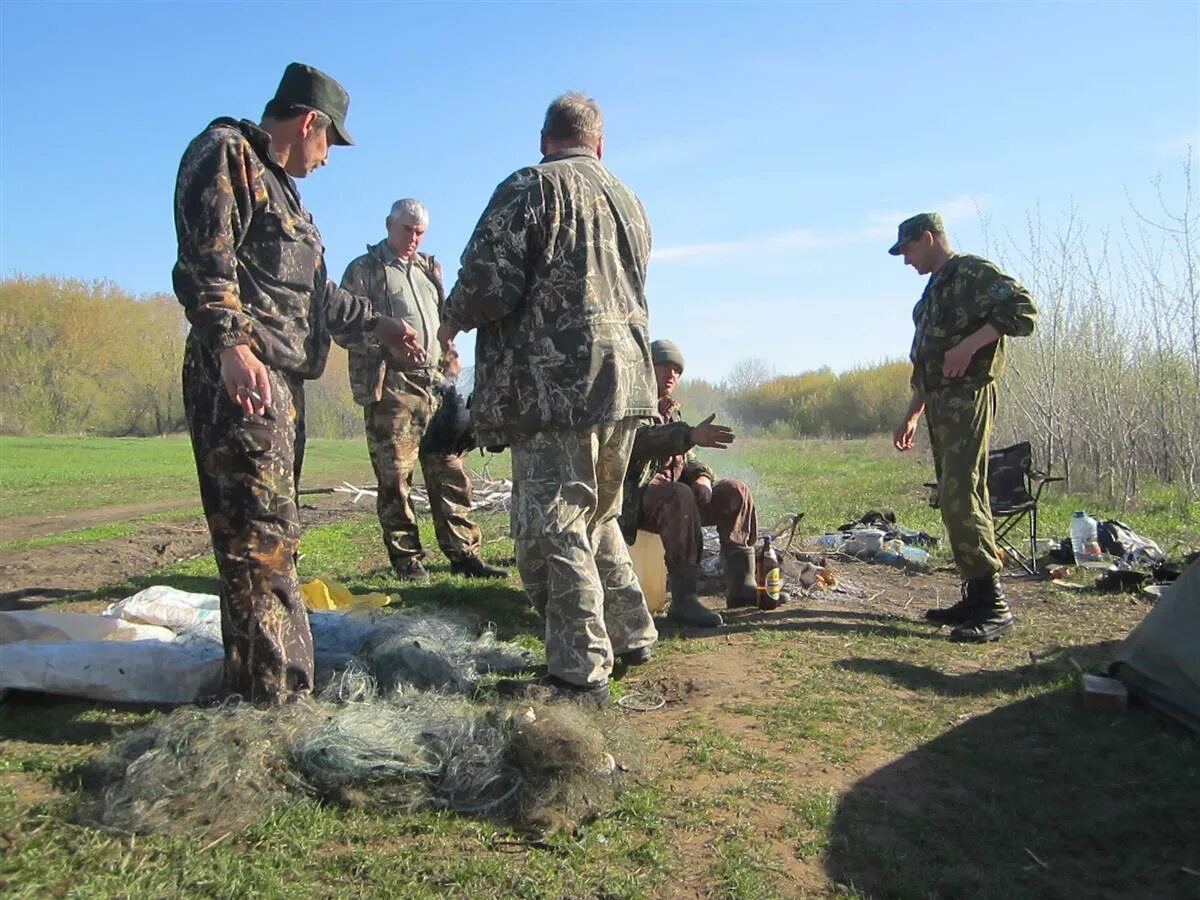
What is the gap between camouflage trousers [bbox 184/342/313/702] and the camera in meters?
2.97

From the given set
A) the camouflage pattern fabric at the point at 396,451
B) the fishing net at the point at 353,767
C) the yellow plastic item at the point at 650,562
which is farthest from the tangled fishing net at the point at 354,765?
the camouflage pattern fabric at the point at 396,451

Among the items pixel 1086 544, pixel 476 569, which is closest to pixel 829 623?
pixel 476 569

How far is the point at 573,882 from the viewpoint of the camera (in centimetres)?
228

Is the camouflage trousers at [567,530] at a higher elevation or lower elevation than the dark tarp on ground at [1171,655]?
higher

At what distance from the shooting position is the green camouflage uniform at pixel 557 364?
3459 millimetres

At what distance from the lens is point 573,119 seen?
3.78 metres

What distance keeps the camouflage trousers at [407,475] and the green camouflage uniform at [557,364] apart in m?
2.34

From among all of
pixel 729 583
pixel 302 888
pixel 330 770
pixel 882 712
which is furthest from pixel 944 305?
pixel 302 888

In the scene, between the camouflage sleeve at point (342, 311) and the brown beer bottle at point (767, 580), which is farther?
the brown beer bottle at point (767, 580)

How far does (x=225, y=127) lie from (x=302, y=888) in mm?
2307

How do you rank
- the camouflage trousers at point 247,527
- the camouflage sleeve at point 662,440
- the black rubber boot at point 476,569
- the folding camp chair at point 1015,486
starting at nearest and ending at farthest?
1. the camouflage trousers at point 247,527
2. the camouflage sleeve at point 662,440
3. the black rubber boot at point 476,569
4. the folding camp chair at point 1015,486

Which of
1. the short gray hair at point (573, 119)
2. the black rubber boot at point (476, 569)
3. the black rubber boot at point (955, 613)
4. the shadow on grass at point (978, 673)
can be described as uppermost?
the short gray hair at point (573, 119)

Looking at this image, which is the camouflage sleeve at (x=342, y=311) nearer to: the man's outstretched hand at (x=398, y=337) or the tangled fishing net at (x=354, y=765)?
the man's outstretched hand at (x=398, y=337)

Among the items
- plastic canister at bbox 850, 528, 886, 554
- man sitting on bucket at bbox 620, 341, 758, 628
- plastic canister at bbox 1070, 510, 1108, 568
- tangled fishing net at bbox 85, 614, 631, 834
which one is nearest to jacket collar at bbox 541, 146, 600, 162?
man sitting on bucket at bbox 620, 341, 758, 628
